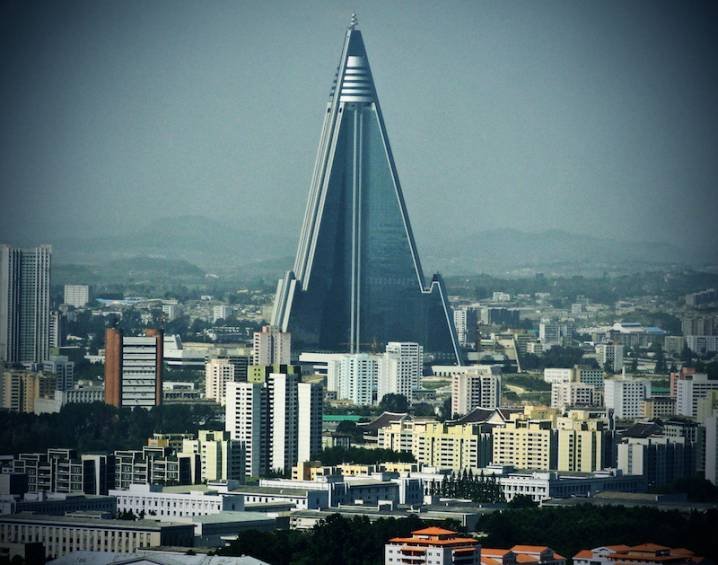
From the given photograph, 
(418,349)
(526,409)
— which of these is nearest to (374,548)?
(526,409)

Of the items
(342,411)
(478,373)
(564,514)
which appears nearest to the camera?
(564,514)

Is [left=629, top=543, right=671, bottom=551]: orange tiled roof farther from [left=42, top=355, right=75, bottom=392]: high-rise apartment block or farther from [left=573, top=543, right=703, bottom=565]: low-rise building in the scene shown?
A: [left=42, top=355, right=75, bottom=392]: high-rise apartment block

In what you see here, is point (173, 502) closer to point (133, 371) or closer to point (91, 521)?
point (91, 521)

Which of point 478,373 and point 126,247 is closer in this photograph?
point 478,373

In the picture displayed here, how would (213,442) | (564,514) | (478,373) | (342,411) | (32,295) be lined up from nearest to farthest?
(564,514), (213,442), (342,411), (478,373), (32,295)

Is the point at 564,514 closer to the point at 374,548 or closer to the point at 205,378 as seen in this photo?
the point at 374,548

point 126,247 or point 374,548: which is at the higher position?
point 126,247

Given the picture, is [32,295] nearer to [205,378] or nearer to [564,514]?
[205,378]

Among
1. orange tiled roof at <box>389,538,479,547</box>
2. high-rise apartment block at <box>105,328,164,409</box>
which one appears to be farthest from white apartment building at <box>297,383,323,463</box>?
orange tiled roof at <box>389,538,479,547</box>
